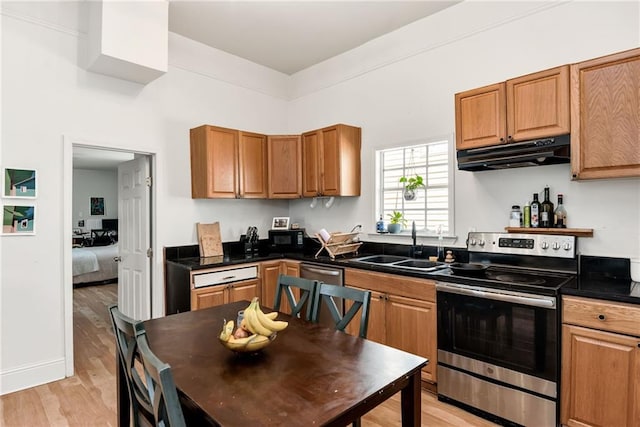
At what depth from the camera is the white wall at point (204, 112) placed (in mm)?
2641

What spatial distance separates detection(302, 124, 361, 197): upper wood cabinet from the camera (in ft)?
12.9

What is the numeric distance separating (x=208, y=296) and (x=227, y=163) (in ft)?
4.69

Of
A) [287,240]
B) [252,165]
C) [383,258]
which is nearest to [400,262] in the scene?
[383,258]

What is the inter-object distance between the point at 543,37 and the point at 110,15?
11.2 ft

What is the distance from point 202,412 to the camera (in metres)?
1.13

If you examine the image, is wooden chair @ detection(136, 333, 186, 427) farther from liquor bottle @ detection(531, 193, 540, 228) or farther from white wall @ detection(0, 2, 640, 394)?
liquor bottle @ detection(531, 193, 540, 228)

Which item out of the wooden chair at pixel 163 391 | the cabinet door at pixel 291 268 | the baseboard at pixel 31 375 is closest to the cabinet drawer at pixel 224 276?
the cabinet door at pixel 291 268

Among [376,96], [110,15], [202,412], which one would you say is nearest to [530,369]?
[202,412]

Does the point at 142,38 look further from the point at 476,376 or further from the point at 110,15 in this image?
the point at 476,376

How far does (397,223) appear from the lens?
3750 millimetres

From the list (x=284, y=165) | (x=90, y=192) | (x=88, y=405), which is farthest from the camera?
(x=90, y=192)

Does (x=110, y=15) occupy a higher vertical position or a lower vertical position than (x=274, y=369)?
higher

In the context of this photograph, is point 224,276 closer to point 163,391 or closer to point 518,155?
point 163,391

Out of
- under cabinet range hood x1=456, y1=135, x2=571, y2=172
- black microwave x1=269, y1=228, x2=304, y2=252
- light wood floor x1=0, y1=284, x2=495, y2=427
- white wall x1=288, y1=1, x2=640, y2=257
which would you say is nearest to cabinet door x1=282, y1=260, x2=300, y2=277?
black microwave x1=269, y1=228, x2=304, y2=252
